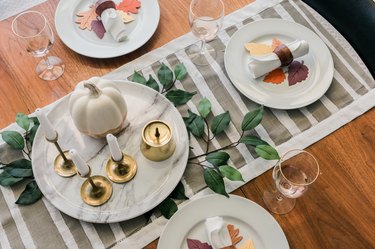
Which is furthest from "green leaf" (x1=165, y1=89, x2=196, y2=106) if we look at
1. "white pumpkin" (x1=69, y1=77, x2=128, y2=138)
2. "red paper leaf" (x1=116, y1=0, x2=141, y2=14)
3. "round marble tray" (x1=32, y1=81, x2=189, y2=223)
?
"red paper leaf" (x1=116, y1=0, x2=141, y2=14)

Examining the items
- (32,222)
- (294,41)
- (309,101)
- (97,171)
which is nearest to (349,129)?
(309,101)

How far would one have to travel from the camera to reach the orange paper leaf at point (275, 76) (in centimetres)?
86

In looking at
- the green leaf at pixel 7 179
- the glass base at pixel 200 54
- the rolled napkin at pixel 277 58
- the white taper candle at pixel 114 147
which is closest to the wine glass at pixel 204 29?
the glass base at pixel 200 54

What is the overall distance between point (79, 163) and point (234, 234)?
0.29 metres

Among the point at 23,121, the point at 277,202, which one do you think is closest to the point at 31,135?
the point at 23,121

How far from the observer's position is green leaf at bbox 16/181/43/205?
739 millimetres

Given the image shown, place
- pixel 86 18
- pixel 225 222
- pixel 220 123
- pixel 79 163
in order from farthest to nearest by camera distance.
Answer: pixel 86 18 → pixel 220 123 → pixel 225 222 → pixel 79 163

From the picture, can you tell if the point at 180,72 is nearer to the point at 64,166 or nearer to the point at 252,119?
the point at 252,119

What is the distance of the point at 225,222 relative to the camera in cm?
71

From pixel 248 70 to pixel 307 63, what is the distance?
13cm

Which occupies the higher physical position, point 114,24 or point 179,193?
point 114,24

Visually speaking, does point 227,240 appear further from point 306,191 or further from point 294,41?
point 294,41

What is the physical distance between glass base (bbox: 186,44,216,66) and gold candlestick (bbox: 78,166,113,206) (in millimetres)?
336

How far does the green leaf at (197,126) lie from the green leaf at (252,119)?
0.27 ft
